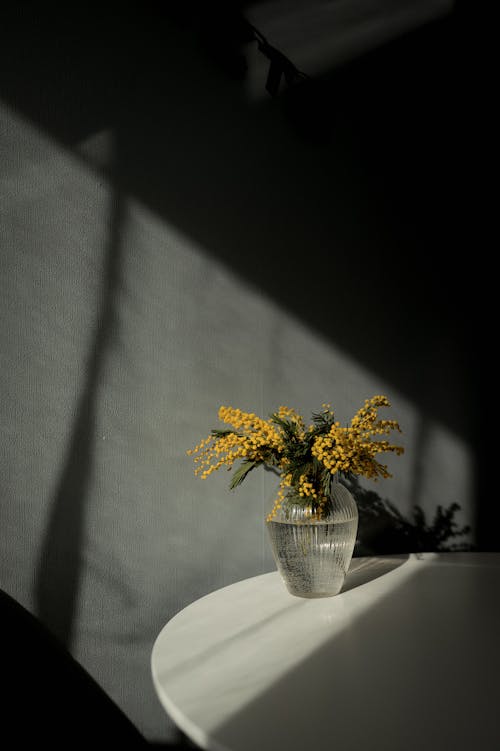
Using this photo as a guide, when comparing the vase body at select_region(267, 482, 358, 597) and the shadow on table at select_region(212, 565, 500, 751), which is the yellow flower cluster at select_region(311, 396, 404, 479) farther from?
the shadow on table at select_region(212, 565, 500, 751)

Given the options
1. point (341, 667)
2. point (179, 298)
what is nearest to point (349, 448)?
point (341, 667)

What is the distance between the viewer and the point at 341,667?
99 centimetres

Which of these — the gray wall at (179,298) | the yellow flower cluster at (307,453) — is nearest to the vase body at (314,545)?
the yellow flower cluster at (307,453)

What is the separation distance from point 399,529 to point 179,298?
3.30 ft

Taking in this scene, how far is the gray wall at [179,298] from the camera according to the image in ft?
4.86

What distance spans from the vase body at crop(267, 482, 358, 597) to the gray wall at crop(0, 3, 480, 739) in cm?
39

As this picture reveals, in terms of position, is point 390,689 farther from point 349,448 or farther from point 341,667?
point 349,448

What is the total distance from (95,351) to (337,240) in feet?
2.84

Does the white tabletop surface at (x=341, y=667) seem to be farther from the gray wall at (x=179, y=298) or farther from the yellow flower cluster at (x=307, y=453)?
the gray wall at (x=179, y=298)

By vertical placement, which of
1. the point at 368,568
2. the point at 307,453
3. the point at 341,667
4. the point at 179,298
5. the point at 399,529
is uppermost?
the point at 179,298

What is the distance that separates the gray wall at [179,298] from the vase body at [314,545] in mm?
393

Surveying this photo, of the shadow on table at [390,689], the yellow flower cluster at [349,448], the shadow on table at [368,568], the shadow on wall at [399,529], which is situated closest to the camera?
the shadow on table at [390,689]

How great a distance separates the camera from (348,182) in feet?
6.32

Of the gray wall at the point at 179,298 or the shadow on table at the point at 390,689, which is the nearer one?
the shadow on table at the point at 390,689
